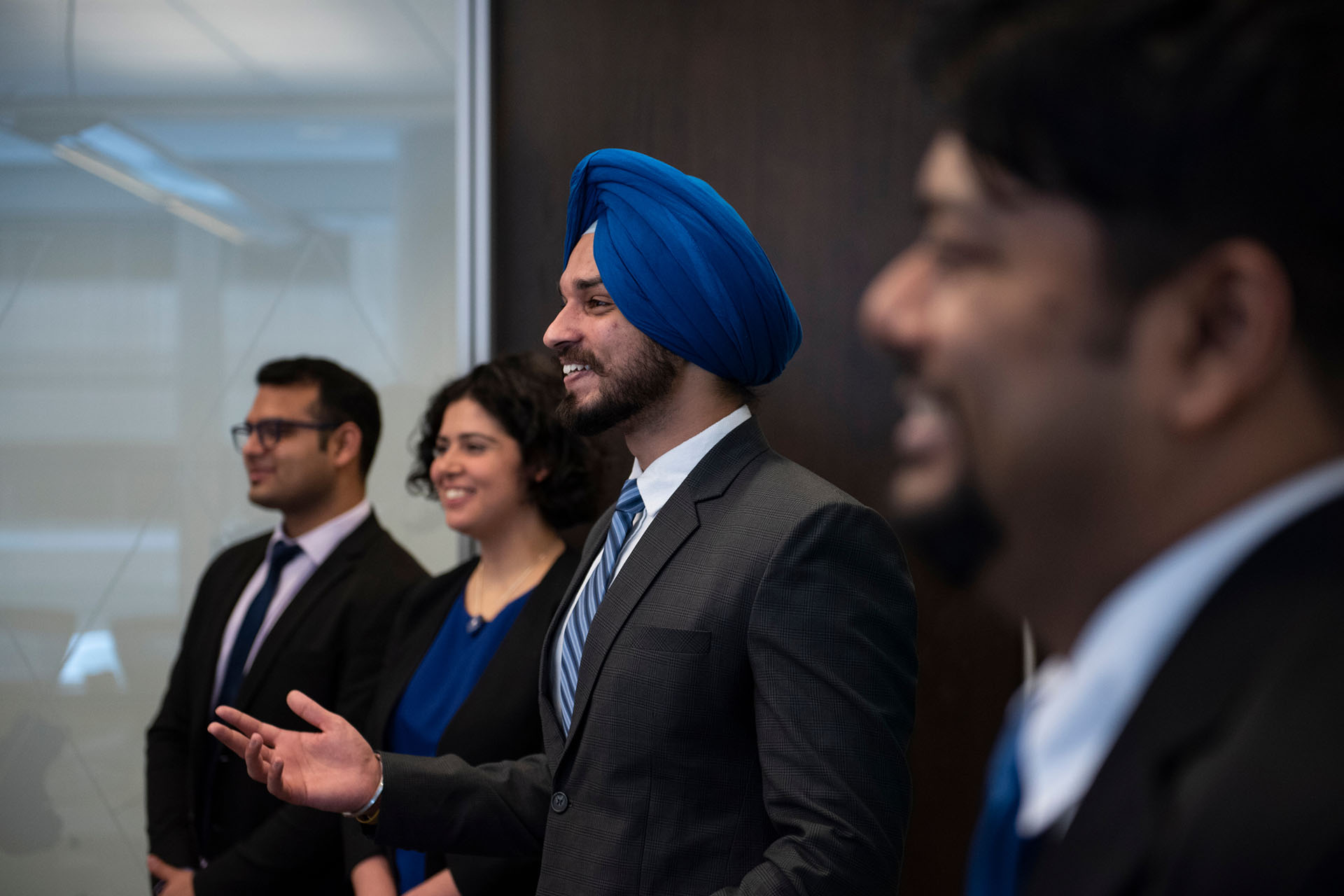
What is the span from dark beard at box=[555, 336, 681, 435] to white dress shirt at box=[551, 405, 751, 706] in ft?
0.30

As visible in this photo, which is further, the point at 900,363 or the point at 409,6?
the point at 409,6

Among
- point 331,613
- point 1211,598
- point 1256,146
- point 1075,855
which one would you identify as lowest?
point 331,613

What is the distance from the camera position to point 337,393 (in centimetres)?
319

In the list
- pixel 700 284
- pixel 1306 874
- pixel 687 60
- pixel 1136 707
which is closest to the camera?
pixel 1306 874

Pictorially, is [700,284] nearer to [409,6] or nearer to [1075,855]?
[1075,855]

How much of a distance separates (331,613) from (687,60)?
6.33 ft

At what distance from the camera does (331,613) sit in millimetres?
2787

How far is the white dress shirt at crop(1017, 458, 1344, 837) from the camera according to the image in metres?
0.54

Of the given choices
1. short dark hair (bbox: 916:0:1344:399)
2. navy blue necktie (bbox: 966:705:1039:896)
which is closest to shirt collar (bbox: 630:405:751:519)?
navy blue necktie (bbox: 966:705:1039:896)

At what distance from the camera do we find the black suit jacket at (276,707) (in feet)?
8.41

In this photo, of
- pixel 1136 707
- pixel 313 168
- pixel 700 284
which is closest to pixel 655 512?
pixel 700 284

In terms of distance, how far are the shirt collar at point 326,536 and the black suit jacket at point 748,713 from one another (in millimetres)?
1525

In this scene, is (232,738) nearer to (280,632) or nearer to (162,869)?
(280,632)

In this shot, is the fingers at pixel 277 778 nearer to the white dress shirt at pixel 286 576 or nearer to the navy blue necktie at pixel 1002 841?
the navy blue necktie at pixel 1002 841
